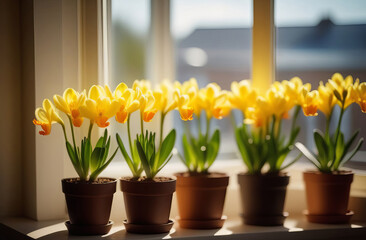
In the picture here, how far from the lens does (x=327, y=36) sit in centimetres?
199

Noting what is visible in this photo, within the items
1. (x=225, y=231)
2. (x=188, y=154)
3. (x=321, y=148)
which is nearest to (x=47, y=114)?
(x=188, y=154)

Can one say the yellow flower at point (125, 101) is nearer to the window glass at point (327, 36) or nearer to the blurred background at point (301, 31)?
the blurred background at point (301, 31)

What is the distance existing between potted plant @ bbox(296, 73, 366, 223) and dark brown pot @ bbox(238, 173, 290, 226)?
0.12 m

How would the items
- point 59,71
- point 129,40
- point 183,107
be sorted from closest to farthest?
1. point 183,107
2. point 59,71
3. point 129,40

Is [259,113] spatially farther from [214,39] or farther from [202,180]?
[214,39]

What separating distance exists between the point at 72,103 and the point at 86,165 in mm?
194

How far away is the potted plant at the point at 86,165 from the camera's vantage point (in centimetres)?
144

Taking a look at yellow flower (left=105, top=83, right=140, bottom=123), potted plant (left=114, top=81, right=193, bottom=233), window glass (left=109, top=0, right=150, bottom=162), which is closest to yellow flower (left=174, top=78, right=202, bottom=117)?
potted plant (left=114, top=81, right=193, bottom=233)

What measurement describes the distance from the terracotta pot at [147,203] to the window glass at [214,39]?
497 mm

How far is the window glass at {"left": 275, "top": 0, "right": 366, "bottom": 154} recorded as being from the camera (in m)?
1.88

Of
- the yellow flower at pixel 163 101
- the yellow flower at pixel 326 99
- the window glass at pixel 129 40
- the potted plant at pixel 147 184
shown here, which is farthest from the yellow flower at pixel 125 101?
the window glass at pixel 129 40

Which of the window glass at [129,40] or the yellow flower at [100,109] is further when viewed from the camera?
the window glass at [129,40]

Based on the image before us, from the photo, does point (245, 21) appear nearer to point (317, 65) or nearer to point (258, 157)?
point (317, 65)

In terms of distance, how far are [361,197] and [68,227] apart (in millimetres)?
1016
